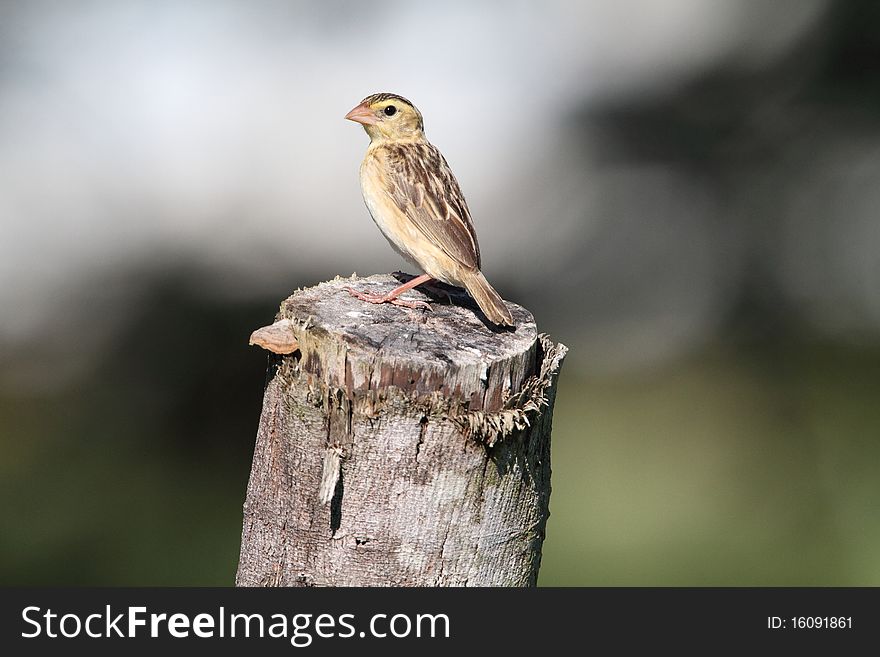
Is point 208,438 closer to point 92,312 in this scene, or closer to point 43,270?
point 92,312

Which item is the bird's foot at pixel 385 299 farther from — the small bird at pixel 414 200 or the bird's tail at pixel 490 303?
the bird's tail at pixel 490 303

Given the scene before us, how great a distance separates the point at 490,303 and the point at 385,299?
46 centimetres

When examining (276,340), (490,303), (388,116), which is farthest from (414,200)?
(276,340)

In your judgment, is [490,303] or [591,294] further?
[591,294]

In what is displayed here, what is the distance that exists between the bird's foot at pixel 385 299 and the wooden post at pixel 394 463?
21.4 inches

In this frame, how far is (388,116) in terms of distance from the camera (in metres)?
5.74

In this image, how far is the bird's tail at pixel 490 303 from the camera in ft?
14.2

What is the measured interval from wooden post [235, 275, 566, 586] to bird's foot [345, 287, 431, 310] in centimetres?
54

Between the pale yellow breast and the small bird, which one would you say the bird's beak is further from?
the pale yellow breast

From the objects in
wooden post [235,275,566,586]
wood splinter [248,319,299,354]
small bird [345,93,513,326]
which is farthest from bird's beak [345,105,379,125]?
wood splinter [248,319,299,354]

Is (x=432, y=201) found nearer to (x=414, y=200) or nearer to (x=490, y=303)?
(x=414, y=200)

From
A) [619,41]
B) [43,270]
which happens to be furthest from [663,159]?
[43,270]

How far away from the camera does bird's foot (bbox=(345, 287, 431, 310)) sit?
14.6ft

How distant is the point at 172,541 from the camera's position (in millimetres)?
7344
